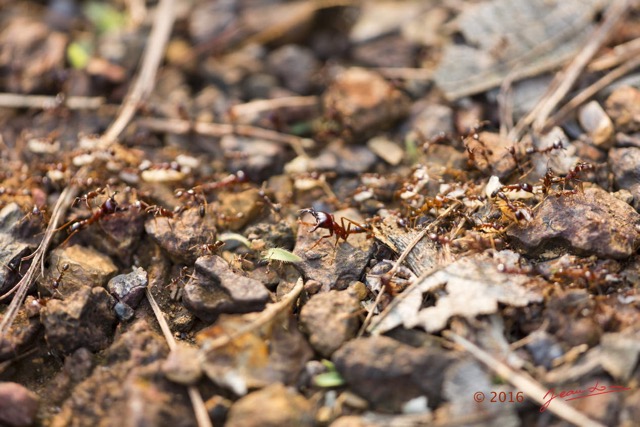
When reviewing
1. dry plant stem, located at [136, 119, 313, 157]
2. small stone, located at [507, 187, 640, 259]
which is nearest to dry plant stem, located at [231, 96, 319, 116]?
dry plant stem, located at [136, 119, 313, 157]

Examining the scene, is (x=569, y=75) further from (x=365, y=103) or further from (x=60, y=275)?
(x=60, y=275)

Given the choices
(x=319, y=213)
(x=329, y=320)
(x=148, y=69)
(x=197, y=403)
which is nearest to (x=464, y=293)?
(x=329, y=320)

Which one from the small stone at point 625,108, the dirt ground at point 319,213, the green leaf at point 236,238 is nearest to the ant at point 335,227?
the dirt ground at point 319,213

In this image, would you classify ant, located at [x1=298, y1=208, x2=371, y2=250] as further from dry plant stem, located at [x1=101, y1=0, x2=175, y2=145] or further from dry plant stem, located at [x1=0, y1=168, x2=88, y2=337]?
dry plant stem, located at [x1=101, y1=0, x2=175, y2=145]

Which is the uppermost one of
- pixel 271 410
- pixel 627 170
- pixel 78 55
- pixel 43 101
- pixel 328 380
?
pixel 78 55

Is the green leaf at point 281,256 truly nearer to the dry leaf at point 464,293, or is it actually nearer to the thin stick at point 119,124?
the dry leaf at point 464,293
